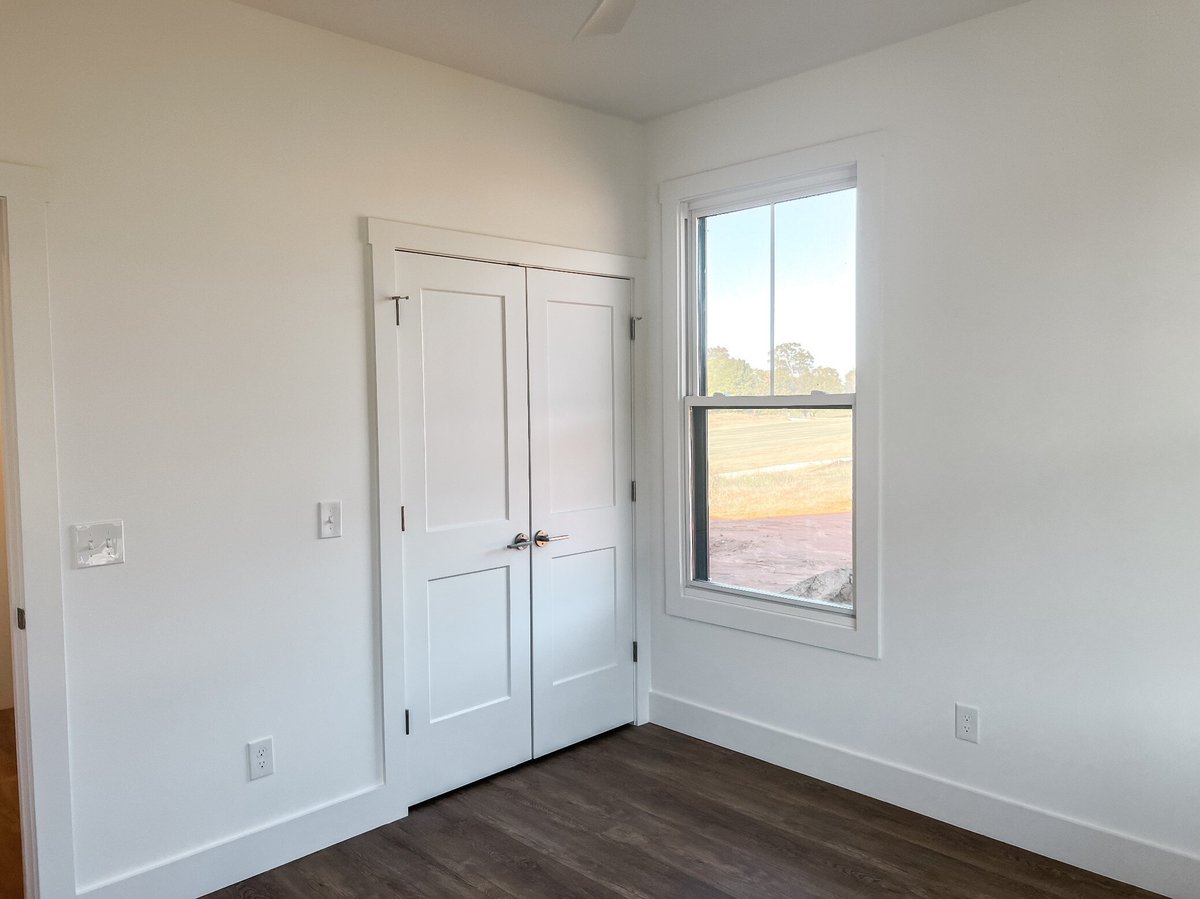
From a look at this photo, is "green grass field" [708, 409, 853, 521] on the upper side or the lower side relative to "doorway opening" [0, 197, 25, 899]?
upper

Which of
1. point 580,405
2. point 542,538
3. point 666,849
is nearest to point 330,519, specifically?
point 542,538

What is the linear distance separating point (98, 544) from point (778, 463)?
7.92 feet

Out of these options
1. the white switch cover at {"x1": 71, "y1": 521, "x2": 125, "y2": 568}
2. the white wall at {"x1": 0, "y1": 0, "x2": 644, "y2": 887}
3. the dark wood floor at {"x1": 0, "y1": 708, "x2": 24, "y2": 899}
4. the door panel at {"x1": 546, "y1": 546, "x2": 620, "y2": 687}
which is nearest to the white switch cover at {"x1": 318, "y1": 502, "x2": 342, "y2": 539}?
the white wall at {"x1": 0, "y1": 0, "x2": 644, "y2": 887}

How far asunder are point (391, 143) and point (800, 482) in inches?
79.0

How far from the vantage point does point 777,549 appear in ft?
11.6

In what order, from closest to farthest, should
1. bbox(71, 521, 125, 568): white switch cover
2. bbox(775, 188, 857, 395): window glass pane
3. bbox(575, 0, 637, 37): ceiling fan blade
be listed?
bbox(575, 0, 637, 37): ceiling fan blade
bbox(71, 521, 125, 568): white switch cover
bbox(775, 188, 857, 395): window glass pane

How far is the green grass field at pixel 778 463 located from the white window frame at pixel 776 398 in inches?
3.0

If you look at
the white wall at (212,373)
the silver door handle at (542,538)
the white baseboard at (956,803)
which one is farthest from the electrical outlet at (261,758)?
the white baseboard at (956,803)

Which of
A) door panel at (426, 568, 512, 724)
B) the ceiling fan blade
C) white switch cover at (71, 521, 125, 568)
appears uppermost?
the ceiling fan blade

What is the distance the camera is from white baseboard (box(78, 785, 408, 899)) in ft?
8.16

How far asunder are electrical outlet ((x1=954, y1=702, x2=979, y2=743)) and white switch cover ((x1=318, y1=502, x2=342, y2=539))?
2.22 m

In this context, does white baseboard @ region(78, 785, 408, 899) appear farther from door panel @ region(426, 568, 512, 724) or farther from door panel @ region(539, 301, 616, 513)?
door panel @ region(539, 301, 616, 513)

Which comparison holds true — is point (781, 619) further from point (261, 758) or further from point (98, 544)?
point (98, 544)

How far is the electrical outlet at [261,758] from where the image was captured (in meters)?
2.72
